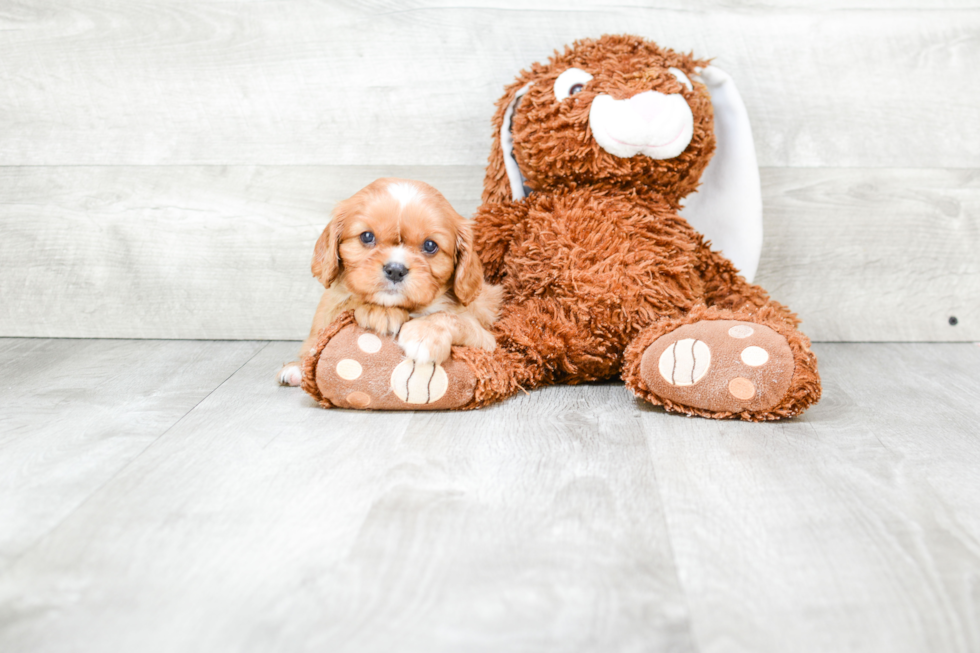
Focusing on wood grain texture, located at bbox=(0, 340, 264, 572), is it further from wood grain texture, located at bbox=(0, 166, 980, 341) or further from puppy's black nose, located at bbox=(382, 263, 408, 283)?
puppy's black nose, located at bbox=(382, 263, 408, 283)

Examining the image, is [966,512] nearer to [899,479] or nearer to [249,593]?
[899,479]

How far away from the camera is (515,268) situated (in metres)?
1.78

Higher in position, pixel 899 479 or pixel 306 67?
pixel 306 67

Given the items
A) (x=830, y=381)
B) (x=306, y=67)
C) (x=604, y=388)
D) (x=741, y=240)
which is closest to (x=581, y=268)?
(x=604, y=388)

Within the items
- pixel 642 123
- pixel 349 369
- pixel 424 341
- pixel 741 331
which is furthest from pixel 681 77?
pixel 349 369

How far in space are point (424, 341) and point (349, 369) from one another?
0.52ft

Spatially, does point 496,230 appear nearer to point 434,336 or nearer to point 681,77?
point 434,336

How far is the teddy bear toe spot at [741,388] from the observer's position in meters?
1.43

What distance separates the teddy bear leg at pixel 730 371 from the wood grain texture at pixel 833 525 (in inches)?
1.5

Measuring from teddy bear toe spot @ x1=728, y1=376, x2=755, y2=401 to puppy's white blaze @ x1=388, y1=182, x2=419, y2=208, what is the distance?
2.26 ft

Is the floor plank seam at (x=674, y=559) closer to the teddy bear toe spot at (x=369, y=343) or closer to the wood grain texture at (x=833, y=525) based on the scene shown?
the wood grain texture at (x=833, y=525)

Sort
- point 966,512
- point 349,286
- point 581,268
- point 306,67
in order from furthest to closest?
point 306,67 → point 581,268 → point 349,286 → point 966,512

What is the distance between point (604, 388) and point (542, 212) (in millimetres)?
420

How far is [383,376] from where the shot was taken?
1.49 metres
